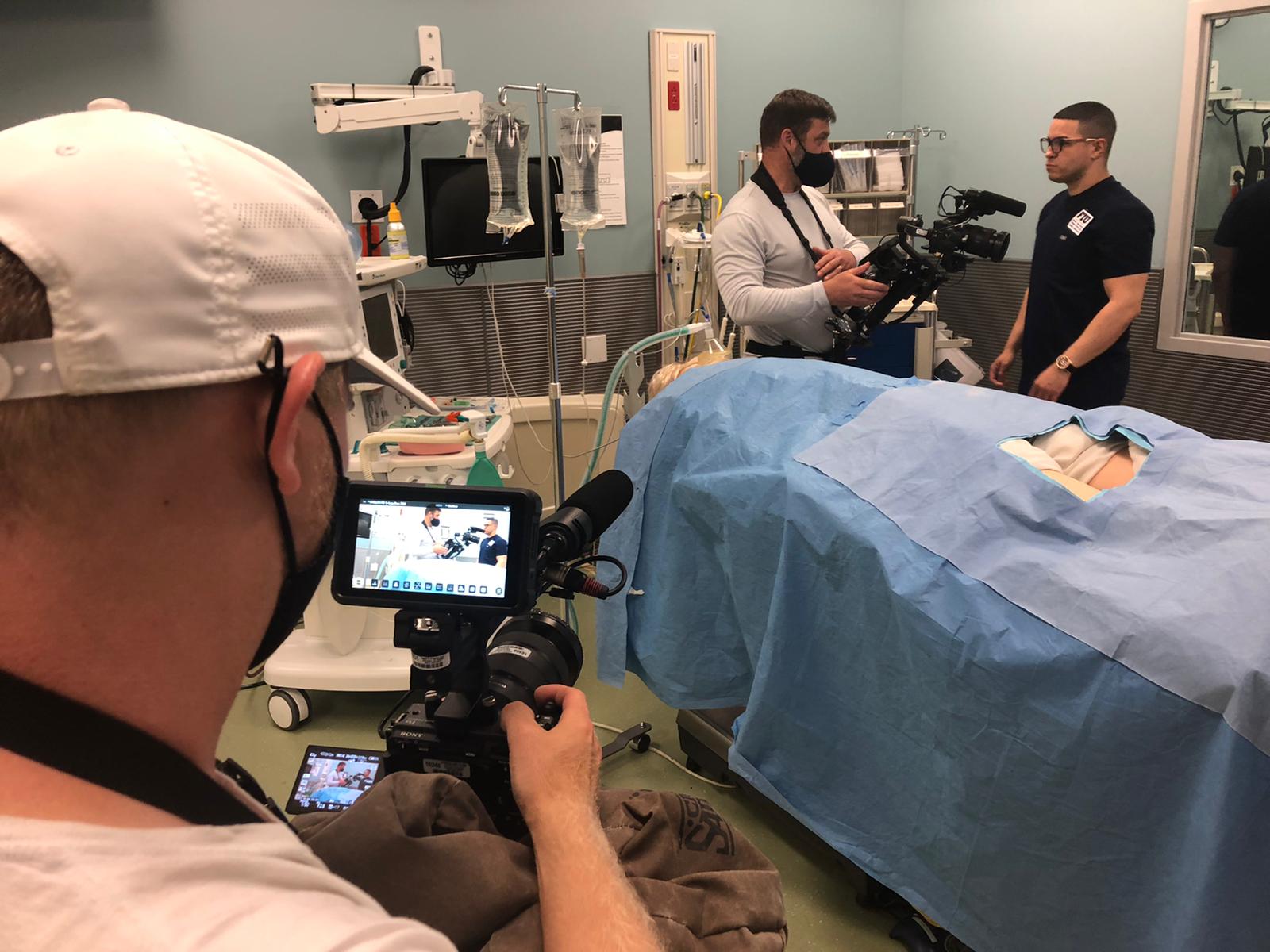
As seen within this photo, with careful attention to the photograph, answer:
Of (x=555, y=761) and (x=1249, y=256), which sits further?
(x=1249, y=256)

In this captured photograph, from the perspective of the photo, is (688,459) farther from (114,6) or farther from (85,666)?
(114,6)

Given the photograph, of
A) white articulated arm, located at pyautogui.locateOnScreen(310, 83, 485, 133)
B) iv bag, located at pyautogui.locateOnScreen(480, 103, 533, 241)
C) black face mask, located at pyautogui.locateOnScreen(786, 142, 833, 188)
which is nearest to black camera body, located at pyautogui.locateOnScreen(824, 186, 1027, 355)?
black face mask, located at pyautogui.locateOnScreen(786, 142, 833, 188)

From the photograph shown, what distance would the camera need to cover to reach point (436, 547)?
99 cm

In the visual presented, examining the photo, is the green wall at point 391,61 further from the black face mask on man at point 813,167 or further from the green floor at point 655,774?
the green floor at point 655,774

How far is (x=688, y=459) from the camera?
2002 millimetres

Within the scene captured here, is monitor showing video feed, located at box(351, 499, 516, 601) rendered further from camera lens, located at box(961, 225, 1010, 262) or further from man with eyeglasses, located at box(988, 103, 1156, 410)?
man with eyeglasses, located at box(988, 103, 1156, 410)

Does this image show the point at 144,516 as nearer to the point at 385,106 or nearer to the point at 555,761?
the point at 555,761

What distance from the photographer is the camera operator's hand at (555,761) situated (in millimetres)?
825

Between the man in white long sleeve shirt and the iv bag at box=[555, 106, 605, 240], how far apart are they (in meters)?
0.49

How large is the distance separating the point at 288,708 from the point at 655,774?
1051 mm

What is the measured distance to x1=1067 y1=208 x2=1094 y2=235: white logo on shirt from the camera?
288cm

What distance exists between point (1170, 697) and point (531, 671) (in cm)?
77

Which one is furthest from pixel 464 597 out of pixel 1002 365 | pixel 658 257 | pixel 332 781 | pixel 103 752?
pixel 658 257

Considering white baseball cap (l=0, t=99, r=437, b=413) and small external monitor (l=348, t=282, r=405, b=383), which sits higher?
white baseball cap (l=0, t=99, r=437, b=413)
